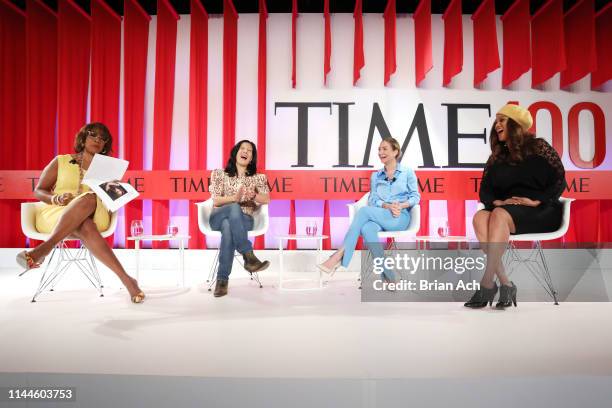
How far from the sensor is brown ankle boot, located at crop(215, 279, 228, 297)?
3.20m

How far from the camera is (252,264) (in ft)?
10.9

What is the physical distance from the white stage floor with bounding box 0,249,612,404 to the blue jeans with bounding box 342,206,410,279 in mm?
432

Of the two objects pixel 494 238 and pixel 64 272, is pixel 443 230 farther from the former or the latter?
pixel 64 272

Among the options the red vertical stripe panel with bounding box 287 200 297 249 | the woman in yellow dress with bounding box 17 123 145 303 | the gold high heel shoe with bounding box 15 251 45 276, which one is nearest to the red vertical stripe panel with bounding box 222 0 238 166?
the red vertical stripe panel with bounding box 287 200 297 249

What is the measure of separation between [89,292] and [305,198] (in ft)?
7.56

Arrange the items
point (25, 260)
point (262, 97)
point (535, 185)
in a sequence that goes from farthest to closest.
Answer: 1. point (262, 97)
2. point (535, 185)
3. point (25, 260)

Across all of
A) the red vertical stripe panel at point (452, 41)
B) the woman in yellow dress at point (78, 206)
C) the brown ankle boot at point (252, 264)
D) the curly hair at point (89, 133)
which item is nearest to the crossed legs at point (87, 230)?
the woman in yellow dress at point (78, 206)

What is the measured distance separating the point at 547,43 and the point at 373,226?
3265mm

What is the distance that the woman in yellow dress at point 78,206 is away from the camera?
9.34 ft

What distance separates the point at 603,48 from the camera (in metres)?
4.93

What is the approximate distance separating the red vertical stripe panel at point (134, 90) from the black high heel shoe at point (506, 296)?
155 inches

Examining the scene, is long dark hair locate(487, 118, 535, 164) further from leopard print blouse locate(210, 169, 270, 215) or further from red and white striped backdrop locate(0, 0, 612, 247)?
red and white striped backdrop locate(0, 0, 612, 247)

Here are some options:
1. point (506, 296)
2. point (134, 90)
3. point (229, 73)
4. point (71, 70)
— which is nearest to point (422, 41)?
point (229, 73)

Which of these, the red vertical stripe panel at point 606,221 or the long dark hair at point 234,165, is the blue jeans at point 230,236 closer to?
the long dark hair at point 234,165
